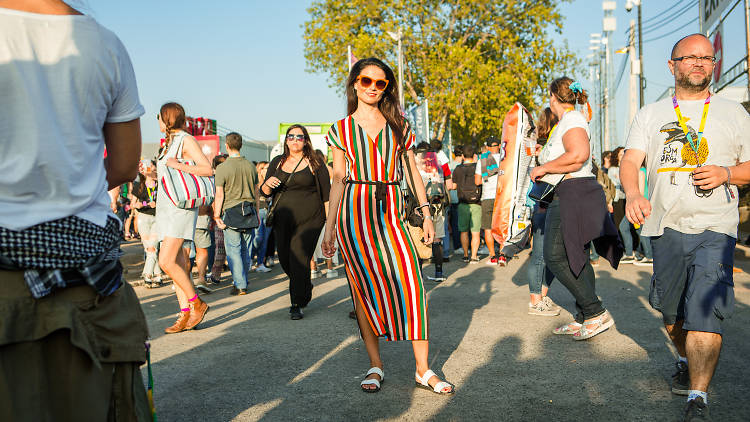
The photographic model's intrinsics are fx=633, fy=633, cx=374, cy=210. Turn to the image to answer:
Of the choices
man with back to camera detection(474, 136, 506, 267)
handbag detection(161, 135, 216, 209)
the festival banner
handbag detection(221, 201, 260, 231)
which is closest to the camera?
the festival banner

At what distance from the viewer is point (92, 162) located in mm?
1764

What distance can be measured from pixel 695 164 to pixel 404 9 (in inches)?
1038

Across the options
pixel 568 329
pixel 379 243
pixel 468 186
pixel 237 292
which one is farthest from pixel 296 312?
pixel 468 186

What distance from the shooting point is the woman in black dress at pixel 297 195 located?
6.75 meters

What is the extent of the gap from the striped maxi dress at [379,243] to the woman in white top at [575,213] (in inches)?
63.9

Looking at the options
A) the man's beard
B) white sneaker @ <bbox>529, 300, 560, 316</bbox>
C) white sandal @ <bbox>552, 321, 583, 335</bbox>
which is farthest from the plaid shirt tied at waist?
white sneaker @ <bbox>529, 300, 560, 316</bbox>

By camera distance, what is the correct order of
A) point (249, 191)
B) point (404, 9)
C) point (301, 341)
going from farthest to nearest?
1. point (404, 9)
2. point (249, 191)
3. point (301, 341)

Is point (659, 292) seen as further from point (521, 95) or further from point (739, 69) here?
point (521, 95)

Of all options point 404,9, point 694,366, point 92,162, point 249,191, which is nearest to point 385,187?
point 694,366

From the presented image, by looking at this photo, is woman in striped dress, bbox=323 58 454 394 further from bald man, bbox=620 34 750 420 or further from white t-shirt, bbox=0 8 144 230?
white t-shirt, bbox=0 8 144 230

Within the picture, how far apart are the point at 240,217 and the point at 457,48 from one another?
2128 cm

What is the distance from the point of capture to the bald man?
10.9ft

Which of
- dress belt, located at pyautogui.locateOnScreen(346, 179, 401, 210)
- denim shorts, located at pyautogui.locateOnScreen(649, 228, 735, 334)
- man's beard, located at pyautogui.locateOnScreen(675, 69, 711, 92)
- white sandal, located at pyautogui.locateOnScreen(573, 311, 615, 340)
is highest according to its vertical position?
man's beard, located at pyautogui.locateOnScreen(675, 69, 711, 92)

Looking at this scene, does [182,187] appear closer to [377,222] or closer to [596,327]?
[377,222]
